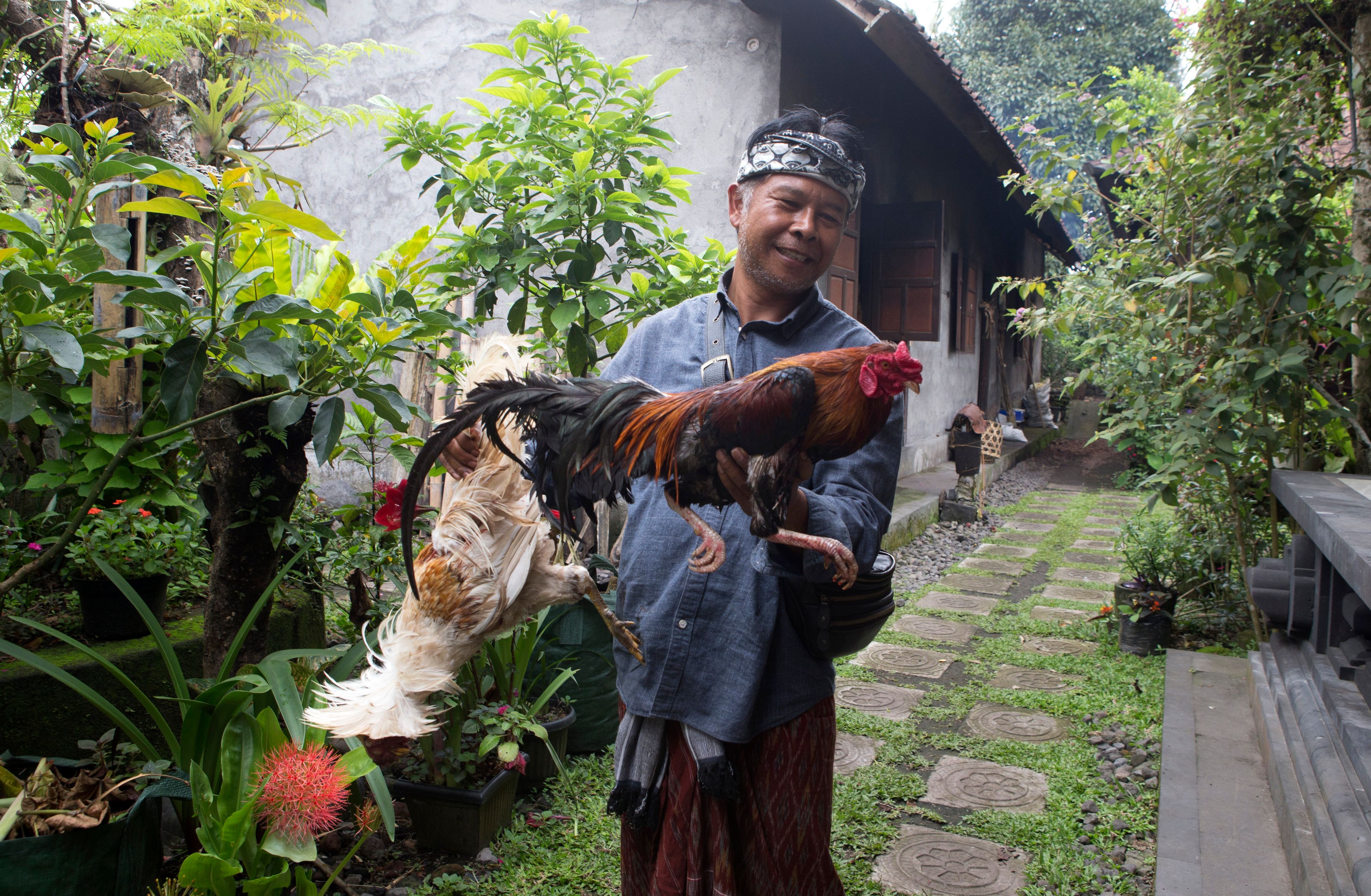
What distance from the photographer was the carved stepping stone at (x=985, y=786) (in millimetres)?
3201

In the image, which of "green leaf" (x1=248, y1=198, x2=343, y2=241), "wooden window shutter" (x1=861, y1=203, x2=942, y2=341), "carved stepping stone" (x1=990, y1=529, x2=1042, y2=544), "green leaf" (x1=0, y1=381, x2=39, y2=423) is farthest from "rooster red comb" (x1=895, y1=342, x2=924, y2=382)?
"wooden window shutter" (x1=861, y1=203, x2=942, y2=341)

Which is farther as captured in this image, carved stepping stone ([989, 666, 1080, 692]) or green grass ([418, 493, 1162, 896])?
carved stepping stone ([989, 666, 1080, 692])

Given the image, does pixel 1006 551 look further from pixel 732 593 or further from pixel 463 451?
pixel 463 451

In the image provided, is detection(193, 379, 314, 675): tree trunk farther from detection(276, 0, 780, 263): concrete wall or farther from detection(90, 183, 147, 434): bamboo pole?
detection(276, 0, 780, 263): concrete wall

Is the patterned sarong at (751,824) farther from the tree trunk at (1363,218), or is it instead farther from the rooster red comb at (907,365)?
the tree trunk at (1363,218)

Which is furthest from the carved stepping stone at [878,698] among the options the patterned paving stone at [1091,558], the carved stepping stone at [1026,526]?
the carved stepping stone at [1026,526]

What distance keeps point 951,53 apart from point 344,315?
2757cm

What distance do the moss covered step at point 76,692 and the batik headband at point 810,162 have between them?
2467mm

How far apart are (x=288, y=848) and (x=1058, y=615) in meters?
5.15

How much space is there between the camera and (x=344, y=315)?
7.16 feet

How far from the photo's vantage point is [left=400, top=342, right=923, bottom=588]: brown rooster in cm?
128

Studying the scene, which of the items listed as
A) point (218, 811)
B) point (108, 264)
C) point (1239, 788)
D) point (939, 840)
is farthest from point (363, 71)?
point (1239, 788)

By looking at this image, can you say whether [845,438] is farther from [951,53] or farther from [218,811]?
[951,53]

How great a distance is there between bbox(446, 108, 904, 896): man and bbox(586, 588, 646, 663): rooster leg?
0.16 feet
